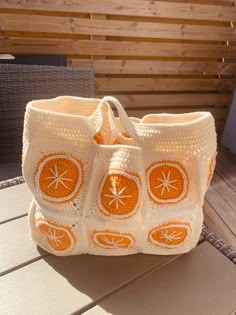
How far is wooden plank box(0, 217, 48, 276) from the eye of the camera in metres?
0.56

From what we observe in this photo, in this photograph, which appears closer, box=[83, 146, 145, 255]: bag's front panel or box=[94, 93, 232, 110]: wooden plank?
box=[83, 146, 145, 255]: bag's front panel

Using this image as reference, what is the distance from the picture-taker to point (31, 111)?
51cm

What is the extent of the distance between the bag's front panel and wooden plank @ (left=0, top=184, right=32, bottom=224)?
9.2 inches

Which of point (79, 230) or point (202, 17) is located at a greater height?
point (202, 17)

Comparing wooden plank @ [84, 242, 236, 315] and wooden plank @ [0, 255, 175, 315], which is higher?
wooden plank @ [0, 255, 175, 315]

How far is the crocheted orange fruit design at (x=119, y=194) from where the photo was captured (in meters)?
0.50

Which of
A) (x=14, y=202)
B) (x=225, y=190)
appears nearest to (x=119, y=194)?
(x=14, y=202)

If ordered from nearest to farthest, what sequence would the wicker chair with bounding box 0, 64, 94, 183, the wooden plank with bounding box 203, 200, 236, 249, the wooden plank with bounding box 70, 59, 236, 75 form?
the wicker chair with bounding box 0, 64, 94, 183 < the wooden plank with bounding box 203, 200, 236, 249 < the wooden plank with bounding box 70, 59, 236, 75

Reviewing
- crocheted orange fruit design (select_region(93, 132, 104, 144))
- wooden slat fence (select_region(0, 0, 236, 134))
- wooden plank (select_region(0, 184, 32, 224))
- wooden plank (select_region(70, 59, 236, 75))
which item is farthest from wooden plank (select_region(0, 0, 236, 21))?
crocheted orange fruit design (select_region(93, 132, 104, 144))

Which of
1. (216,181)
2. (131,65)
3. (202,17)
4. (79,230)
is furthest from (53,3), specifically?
(79,230)

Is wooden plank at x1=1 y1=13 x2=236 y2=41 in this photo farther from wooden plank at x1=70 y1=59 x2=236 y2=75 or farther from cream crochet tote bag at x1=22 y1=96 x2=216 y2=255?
cream crochet tote bag at x1=22 y1=96 x2=216 y2=255

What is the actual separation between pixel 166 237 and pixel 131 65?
201cm

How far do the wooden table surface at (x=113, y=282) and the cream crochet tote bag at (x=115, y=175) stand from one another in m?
0.05

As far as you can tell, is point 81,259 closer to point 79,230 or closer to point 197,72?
point 79,230
